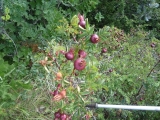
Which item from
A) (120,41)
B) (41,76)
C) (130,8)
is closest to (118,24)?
(130,8)

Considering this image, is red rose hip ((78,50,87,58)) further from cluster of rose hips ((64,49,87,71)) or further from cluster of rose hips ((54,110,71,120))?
cluster of rose hips ((54,110,71,120))

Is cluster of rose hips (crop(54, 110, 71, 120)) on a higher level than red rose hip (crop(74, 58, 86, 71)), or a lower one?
lower

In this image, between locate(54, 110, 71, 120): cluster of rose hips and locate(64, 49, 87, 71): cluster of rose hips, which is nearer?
locate(64, 49, 87, 71): cluster of rose hips

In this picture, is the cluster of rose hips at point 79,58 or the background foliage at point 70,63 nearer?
the cluster of rose hips at point 79,58

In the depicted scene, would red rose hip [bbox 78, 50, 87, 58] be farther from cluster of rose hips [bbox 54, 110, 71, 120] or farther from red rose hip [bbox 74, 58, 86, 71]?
cluster of rose hips [bbox 54, 110, 71, 120]

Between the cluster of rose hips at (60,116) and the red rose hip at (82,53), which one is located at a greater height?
the red rose hip at (82,53)

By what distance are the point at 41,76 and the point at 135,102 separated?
88 cm

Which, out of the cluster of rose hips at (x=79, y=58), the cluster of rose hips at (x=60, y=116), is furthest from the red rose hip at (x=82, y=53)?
the cluster of rose hips at (x=60, y=116)

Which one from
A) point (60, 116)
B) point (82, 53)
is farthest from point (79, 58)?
point (60, 116)

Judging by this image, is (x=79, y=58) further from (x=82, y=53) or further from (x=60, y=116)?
(x=60, y=116)

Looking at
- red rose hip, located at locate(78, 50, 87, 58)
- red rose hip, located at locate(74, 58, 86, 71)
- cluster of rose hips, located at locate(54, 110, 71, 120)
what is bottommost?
cluster of rose hips, located at locate(54, 110, 71, 120)

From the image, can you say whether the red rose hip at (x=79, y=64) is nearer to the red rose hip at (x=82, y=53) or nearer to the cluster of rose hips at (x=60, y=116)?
the red rose hip at (x=82, y=53)

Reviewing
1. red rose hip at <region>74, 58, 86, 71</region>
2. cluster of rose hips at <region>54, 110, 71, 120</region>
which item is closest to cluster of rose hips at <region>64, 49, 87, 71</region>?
red rose hip at <region>74, 58, 86, 71</region>

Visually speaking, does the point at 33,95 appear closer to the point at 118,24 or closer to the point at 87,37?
the point at 87,37
